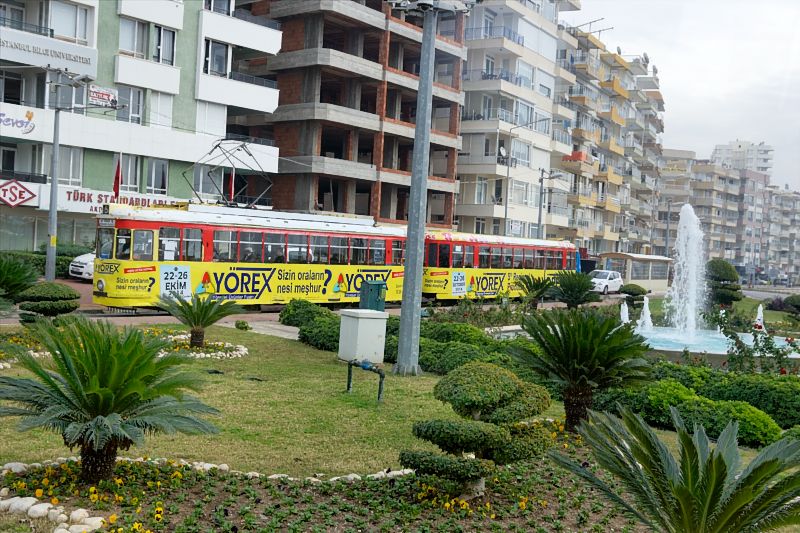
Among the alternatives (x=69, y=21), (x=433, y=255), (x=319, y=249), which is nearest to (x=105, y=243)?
(x=319, y=249)

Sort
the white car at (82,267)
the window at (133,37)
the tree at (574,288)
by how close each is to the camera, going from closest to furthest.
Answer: the tree at (574,288), the white car at (82,267), the window at (133,37)

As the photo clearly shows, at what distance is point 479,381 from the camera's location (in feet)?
26.5

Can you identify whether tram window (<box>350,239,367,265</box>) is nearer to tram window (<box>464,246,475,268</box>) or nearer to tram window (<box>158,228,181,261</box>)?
tram window (<box>464,246,475,268</box>)

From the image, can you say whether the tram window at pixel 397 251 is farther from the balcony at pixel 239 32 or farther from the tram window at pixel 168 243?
the balcony at pixel 239 32

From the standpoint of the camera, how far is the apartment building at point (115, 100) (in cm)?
3428

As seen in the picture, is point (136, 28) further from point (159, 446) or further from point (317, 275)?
point (159, 446)

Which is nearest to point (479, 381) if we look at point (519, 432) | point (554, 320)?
point (519, 432)

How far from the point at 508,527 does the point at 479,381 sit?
4.94 ft

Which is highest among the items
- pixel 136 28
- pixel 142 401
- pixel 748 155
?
pixel 748 155

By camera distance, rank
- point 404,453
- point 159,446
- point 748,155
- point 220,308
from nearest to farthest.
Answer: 1. point 404,453
2. point 159,446
3. point 220,308
4. point 748,155

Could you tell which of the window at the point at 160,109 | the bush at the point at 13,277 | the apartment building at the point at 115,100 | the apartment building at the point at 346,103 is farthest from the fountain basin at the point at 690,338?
the window at the point at 160,109

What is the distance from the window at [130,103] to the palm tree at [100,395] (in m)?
32.0

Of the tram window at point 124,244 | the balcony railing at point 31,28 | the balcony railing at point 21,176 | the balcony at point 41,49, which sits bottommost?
the tram window at point 124,244

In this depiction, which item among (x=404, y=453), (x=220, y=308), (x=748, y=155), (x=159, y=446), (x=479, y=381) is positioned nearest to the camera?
(x=404, y=453)
